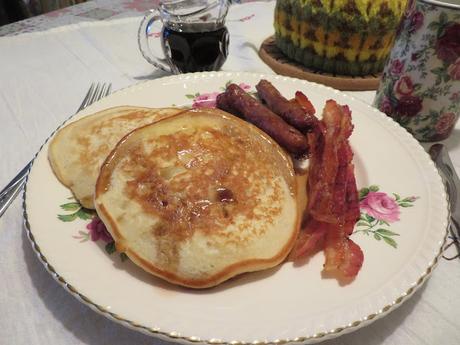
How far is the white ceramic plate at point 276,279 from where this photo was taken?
796 mm

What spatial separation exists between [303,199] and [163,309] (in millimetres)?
587

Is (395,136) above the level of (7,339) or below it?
above

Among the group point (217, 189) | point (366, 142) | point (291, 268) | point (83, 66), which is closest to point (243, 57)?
point (83, 66)

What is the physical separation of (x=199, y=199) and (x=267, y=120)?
50cm

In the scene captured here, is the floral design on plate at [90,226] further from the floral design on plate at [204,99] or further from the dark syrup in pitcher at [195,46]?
the dark syrup in pitcher at [195,46]

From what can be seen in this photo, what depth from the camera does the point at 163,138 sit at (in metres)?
1.13

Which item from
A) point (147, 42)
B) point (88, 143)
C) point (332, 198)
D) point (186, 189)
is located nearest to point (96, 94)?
point (147, 42)

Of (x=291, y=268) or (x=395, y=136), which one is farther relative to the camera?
(x=395, y=136)

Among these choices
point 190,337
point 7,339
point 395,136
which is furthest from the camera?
point 395,136

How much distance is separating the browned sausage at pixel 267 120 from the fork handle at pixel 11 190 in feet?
2.43

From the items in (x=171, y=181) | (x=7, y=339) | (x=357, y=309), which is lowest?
(x=7, y=339)

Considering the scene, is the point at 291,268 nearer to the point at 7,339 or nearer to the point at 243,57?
the point at 7,339

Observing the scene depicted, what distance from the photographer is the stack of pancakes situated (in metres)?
0.91

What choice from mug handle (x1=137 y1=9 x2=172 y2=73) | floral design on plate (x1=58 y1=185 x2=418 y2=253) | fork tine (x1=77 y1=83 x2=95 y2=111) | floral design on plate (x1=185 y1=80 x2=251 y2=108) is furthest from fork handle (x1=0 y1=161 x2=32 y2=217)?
mug handle (x1=137 y1=9 x2=172 y2=73)
